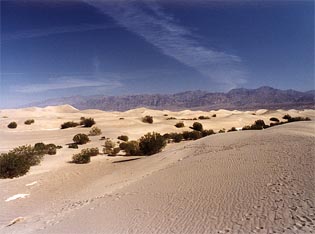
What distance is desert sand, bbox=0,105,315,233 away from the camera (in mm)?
7883

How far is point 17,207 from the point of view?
13.4 metres

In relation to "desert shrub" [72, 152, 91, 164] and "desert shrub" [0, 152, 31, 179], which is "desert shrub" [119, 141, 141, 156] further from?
"desert shrub" [0, 152, 31, 179]

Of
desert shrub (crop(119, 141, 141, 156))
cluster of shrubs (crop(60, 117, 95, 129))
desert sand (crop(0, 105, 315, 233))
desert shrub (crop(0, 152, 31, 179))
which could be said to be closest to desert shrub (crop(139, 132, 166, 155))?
desert shrub (crop(119, 141, 141, 156))

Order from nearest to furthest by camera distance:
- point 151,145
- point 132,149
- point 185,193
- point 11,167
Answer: point 185,193
point 11,167
point 151,145
point 132,149

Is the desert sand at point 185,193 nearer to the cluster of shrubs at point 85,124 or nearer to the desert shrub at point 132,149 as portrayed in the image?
the desert shrub at point 132,149

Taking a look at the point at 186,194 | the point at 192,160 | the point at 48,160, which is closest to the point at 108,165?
the point at 48,160

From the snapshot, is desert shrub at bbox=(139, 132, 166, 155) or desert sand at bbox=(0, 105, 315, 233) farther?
desert shrub at bbox=(139, 132, 166, 155)

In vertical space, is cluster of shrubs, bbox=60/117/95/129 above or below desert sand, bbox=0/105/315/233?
above

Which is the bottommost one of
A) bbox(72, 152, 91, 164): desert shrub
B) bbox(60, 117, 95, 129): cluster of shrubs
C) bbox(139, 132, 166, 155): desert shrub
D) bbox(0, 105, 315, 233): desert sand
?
bbox(0, 105, 315, 233): desert sand

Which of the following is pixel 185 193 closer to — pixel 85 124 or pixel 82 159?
pixel 82 159

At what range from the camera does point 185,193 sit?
1050cm

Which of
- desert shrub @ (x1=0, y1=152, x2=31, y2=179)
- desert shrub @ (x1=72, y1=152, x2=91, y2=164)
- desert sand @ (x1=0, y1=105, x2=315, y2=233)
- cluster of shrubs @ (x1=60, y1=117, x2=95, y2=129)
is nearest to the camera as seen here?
desert sand @ (x1=0, y1=105, x2=315, y2=233)

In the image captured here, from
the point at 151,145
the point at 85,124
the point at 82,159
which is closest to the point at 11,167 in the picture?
the point at 82,159

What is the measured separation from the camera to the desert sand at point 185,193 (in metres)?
7.88
